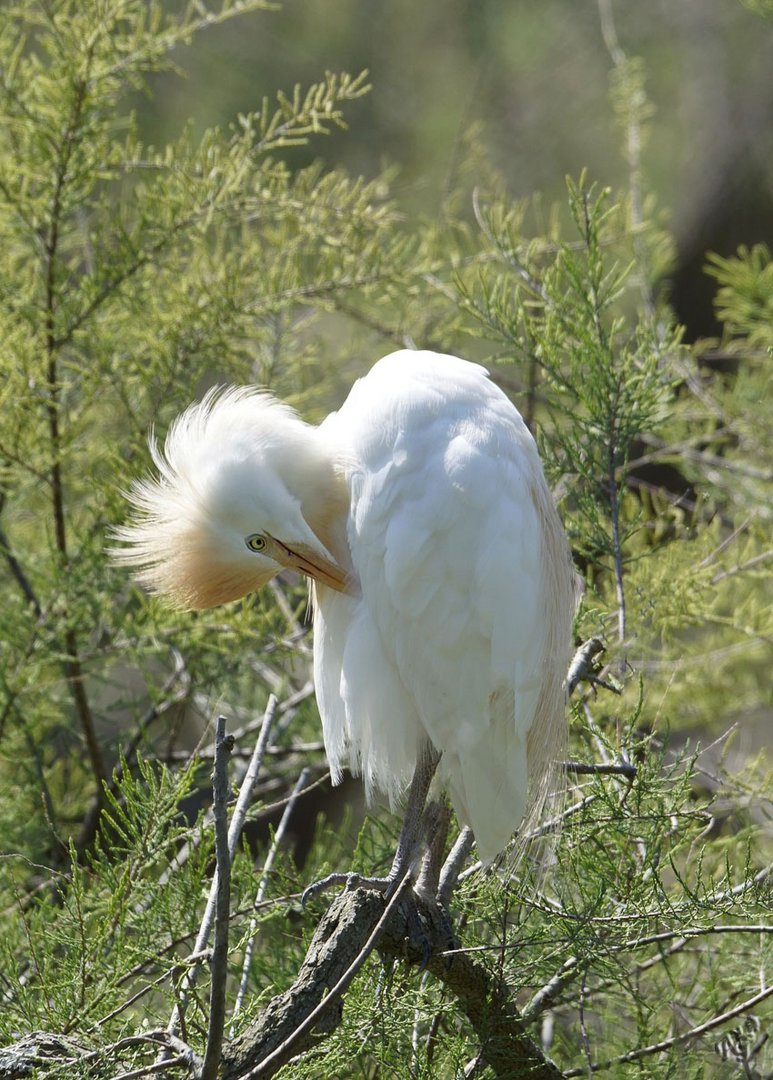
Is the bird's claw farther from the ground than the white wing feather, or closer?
closer

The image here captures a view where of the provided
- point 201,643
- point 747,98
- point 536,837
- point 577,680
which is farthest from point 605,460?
point 747,98

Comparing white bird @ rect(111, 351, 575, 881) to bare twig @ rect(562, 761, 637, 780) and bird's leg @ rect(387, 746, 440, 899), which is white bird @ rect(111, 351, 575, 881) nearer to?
bird's leg @ rect(387, 746, 440, 899)

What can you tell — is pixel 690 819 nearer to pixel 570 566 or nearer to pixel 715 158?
pixel 570 566

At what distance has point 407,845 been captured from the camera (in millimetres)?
1711

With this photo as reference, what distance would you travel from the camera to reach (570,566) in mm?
1841

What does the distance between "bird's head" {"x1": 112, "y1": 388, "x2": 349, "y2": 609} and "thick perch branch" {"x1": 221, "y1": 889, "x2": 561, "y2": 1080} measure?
0.53 meters

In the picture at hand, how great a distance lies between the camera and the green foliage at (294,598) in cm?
149

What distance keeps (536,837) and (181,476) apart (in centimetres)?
75

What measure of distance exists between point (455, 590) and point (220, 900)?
77cm

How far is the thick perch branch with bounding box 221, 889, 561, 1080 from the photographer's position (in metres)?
1.24

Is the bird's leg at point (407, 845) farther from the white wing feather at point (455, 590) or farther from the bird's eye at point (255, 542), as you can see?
the bird's eye at point (255, 542)

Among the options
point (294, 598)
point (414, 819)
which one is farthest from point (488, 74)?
point (414, 819)

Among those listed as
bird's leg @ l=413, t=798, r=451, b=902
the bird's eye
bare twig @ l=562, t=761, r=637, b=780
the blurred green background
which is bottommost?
bird's leg @ l=413, t=798, r=451, b=902

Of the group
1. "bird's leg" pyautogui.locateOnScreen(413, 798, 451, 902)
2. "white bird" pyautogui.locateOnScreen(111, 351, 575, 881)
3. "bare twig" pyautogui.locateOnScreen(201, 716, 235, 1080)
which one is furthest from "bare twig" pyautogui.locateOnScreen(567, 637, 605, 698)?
"bare twig" pyautogui.locateOnScreen(201, 716, 235, 1080)
